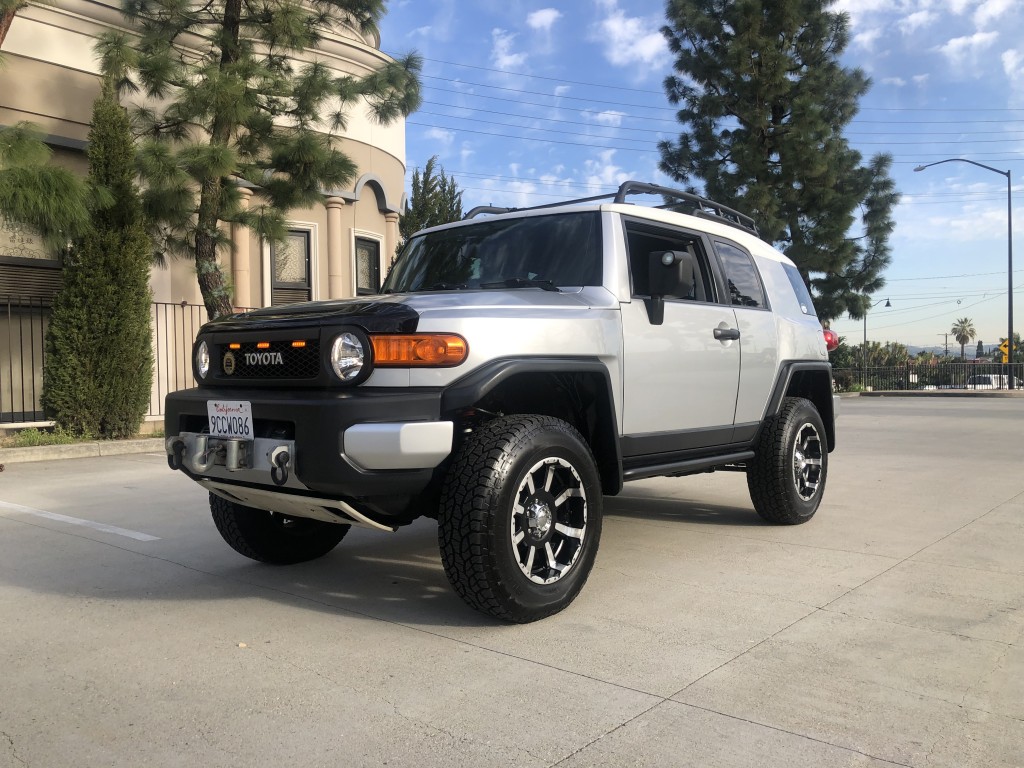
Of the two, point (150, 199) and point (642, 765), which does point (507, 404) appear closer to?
point (642, 765)

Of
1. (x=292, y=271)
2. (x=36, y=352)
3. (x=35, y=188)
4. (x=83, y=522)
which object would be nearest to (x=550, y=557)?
(x=83, y=522)

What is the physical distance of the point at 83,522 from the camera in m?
6.37

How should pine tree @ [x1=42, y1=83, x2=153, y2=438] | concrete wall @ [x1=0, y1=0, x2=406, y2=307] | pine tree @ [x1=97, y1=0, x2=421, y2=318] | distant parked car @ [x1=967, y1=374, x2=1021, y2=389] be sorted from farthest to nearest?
distant parked car @ [x1=967, y1=374, x2=1021, y2=389]
concrete wall @ [x1=0, y1=0, x2=406, y2=307]
pine tree @ [x1=97, y1=0, x2=421, y2=318]
pine tree @ [x1=42, y1=83, x2=153, y2=438]

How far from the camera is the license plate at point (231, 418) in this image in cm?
385

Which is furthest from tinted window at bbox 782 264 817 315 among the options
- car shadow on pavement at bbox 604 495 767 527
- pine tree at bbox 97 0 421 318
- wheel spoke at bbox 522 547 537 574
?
pine tree at bbox 97 0 421 318

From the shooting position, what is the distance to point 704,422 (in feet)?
16.6

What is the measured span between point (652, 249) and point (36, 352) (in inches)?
429

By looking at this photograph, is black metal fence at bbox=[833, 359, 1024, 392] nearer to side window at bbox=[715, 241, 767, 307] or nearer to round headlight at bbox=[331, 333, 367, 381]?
side window at bbox=[715, 241, 767, 307]

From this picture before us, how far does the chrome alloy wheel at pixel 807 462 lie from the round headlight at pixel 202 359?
3725mm

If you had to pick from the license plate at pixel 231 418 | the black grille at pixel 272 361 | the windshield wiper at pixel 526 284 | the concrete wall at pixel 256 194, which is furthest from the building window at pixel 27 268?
the windshield wiper at pixel 526 284

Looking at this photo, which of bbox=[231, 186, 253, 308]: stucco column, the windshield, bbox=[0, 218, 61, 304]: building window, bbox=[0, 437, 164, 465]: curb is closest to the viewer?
the windshield

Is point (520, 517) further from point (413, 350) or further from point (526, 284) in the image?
point (526, 284)

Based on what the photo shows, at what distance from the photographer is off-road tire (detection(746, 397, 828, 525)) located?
5633 millimetres

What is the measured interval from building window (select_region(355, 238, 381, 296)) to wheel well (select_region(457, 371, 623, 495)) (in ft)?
45.3
